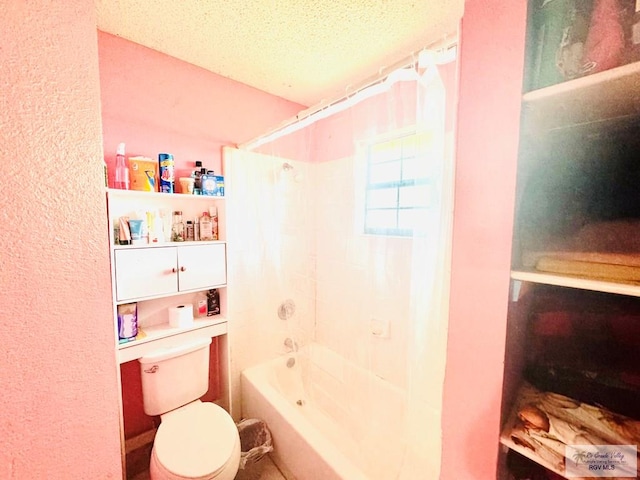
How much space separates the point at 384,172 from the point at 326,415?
1.66 m

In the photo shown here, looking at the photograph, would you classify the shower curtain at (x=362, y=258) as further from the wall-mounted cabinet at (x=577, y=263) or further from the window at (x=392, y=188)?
the wall-mounted cabinet at (x=577, y=263)

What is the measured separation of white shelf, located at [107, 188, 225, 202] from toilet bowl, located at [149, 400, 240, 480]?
1217 millimetres

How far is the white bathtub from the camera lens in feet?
4.05

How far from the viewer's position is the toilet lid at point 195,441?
1086mm

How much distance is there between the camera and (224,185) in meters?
1.63

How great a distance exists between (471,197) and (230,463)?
148 centimetres

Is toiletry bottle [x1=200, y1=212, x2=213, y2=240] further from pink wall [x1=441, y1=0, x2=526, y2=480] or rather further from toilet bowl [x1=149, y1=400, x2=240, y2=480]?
pink wall [x1=441, y1=0, x2=526, y2=480]

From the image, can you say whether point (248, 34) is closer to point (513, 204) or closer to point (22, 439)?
point (513, 204)

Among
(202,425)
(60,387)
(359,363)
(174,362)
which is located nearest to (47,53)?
(60,387)

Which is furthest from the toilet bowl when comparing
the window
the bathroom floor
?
the window

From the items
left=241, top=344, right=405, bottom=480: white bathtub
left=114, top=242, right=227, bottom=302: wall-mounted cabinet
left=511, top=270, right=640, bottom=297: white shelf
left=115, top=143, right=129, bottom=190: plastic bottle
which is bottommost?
left=241, top=344, right=405, bottom=480: white bathtub

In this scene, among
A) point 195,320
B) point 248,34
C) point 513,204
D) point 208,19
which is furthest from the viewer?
point 195,320

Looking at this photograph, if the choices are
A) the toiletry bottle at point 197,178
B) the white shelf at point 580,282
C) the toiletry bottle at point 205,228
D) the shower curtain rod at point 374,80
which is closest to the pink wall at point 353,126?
the shower curtain rod at point 374,80

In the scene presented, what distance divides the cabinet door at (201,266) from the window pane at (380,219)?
0.99m
